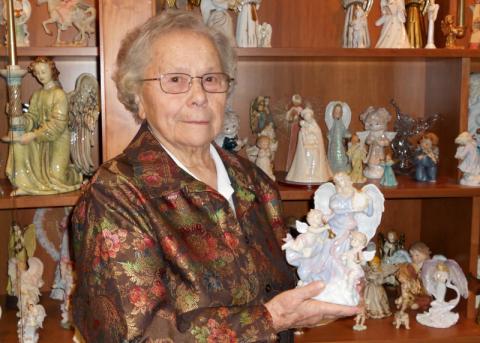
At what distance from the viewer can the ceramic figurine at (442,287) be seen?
5.25 ft

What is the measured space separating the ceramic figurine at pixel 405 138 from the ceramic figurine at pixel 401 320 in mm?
382

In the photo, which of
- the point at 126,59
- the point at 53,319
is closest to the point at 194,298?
the point at 126,59

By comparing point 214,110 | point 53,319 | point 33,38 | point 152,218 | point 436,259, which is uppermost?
point 33,38

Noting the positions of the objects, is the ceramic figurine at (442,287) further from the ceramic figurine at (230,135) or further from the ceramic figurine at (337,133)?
the ceramic figurine at (230,135)

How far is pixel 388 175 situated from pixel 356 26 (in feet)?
1.27

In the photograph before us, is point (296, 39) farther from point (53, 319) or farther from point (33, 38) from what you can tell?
point (53, 319)

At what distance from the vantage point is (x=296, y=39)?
5.75ft

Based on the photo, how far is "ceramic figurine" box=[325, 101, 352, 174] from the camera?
1.67m

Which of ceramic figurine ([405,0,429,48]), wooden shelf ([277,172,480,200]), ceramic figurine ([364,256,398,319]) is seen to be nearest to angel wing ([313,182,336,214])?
wooden shelf ([277,172,480,200])

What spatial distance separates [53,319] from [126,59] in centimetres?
82

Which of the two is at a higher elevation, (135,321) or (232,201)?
(232,201)

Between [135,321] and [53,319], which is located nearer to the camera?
[135,321]

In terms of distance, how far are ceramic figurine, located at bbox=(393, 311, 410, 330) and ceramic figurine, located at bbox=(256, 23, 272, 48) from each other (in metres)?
0.75

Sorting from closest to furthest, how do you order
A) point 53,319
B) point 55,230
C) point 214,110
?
point 214,110 → point 53,319 → point 55,230
